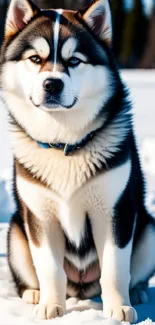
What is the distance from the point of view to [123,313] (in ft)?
8.23

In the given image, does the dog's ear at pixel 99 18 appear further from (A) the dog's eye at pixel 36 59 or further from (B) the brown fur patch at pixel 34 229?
(B) the brown fur patch at pixel 34 229

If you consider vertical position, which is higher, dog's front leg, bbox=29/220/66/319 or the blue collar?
the blue collar

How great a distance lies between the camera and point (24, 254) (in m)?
2.88

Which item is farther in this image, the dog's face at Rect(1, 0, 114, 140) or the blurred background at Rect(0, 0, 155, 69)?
the blurred background at Rect(0, 0, 155, 69)

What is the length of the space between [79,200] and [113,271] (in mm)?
323

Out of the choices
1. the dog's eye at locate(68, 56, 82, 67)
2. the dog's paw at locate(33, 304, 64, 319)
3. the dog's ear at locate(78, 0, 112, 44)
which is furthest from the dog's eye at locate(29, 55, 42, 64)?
the dog's paw at locate(33, 304, 64, 319)

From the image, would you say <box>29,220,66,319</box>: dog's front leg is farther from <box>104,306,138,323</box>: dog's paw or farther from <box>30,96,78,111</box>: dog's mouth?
<box>30,96,78,111</box>: dog's mouth

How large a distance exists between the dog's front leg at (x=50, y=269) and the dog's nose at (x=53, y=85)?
1.83 ft

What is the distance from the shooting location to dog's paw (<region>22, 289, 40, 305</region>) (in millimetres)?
2783

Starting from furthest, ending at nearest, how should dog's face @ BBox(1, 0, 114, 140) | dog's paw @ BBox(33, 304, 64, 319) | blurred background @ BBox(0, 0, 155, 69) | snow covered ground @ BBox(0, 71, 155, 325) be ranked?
blurred background @ BBox(0, 0, 155, 69) < dog's paw @ BBox(33, 304, 64, 319) < dog's face @ BBox(1, 0, 114, 140) < snow covered ground @ BBox(0, 71, 155, 325)

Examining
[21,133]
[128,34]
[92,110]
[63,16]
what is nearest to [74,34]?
[63,16]

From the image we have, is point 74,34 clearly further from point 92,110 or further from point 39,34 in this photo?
point 92,110

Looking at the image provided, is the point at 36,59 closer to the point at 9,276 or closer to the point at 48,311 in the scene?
the point at 48,311

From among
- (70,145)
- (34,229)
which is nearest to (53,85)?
(70,145)
